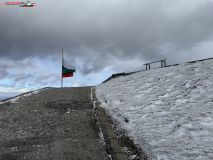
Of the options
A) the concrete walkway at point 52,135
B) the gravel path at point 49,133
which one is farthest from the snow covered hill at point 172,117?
the gravel path at point 49,133

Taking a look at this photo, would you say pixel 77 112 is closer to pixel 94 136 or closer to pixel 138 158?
pixel 94 136

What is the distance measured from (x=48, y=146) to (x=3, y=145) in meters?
1.37

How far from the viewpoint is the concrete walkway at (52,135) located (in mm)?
3752

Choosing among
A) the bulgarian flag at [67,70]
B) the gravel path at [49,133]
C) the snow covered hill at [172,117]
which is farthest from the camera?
the bulgarian flag at [67,70]

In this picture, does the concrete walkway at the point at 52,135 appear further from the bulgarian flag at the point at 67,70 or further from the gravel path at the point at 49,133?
the bulgarian flag at the point at 67,70

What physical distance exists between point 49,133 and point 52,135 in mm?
209

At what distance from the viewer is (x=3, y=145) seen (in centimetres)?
424

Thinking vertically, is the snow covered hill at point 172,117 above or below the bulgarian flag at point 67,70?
below

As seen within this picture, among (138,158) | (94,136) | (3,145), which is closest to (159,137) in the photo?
(138,158)

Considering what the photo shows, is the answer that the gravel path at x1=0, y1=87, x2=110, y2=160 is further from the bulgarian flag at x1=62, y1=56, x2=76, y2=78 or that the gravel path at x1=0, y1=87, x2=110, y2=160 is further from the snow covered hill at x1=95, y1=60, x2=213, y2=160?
the bulgarian flag at x1=62, y1=56, x2=76, y2=78

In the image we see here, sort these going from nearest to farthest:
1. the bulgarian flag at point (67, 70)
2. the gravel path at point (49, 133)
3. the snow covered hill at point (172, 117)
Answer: the snow covered hill at point (172, 117) → the gravel path at point (49, 133) → the bulgarian flag at point (67, 70)

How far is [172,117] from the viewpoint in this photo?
539 centimetres

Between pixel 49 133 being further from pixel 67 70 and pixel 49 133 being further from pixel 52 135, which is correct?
pixel 67 70

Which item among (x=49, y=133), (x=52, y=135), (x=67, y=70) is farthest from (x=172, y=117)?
(x=67, y=70)
